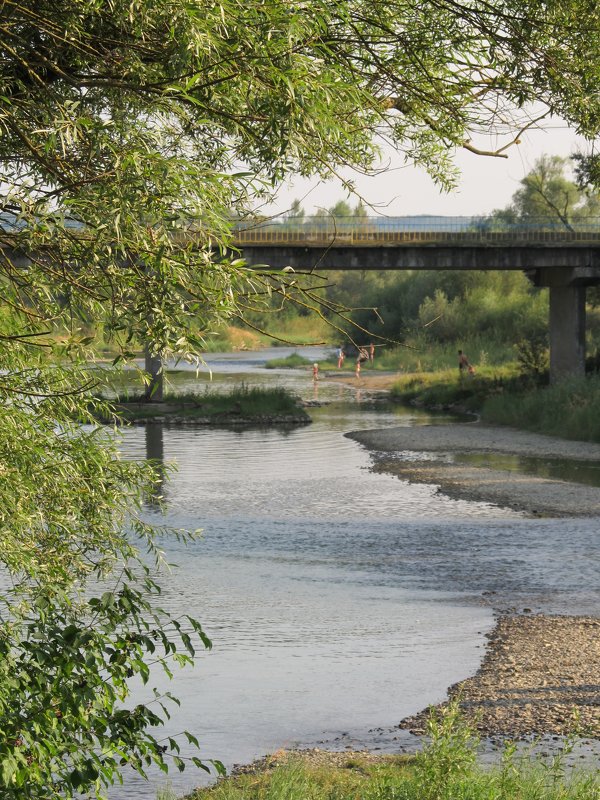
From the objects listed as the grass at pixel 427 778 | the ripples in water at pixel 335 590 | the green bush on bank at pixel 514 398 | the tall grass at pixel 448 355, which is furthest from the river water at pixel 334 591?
the tall grass at pixel 448 355

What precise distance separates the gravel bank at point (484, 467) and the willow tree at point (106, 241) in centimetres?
1535

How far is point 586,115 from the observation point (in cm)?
870

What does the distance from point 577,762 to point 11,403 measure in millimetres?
4786

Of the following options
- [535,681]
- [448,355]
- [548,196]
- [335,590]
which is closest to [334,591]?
[335,590]

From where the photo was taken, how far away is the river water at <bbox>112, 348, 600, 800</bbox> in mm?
10531

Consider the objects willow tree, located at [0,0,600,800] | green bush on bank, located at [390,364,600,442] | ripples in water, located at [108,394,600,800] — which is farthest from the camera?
green bush on bank, located at [390,364,600,442]

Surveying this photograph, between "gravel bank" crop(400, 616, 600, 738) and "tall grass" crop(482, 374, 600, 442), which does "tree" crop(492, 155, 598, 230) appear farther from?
"gravel bank" crop(400, 616, 600, 738)

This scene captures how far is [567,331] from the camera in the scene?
1655 inches

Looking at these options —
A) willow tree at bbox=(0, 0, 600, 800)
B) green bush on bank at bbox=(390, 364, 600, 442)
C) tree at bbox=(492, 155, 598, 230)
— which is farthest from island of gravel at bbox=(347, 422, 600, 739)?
tree at bbox=(492, 155, 598, 230)

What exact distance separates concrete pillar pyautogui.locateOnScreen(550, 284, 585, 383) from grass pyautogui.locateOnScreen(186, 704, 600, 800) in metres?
33.8

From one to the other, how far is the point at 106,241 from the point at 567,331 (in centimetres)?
3780

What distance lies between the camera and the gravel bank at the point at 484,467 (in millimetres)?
23078

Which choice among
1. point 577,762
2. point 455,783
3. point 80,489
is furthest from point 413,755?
point 80,489

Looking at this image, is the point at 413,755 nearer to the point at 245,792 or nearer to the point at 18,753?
the point at 245,792
